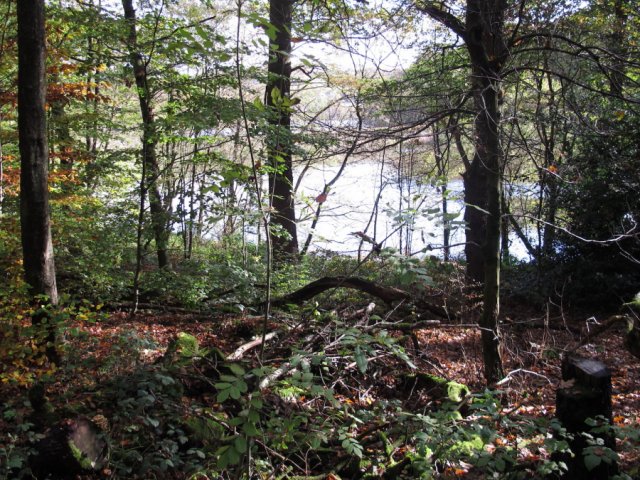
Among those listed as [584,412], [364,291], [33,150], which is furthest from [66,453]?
[364,291]

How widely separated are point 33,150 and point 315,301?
3660mm

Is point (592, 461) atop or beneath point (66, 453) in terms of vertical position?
atop

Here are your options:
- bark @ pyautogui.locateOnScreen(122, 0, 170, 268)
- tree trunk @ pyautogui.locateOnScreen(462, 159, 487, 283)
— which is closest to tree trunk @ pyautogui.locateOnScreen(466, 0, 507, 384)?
bark @ pyautogui.locateOnScreen(122, 0, 170, 268)

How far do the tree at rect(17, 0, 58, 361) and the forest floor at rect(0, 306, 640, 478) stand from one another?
707 millimetres

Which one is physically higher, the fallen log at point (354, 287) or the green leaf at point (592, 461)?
the fallen log at point (354, 287)

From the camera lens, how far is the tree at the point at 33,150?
4473mm

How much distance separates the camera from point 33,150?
4551mm

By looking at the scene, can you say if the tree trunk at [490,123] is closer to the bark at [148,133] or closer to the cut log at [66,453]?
the cut log at [66,453]

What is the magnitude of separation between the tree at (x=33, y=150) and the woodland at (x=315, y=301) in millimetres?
19

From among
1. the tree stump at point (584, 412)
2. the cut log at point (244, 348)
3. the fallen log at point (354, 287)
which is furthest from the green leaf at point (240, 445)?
the fallen log at point (354, 287)

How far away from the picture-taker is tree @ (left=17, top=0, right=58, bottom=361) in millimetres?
4473

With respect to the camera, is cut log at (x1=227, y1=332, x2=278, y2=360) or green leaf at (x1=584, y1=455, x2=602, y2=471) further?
cut log at (x1=227, y1=332, x2=278, y2=360)

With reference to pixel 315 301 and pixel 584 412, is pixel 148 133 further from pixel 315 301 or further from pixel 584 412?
pixel 584 412

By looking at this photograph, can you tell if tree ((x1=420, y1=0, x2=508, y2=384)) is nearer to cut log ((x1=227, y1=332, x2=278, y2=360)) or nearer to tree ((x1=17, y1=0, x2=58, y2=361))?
cut log ((x1=227, y1=332, x2=278, y2=360))
